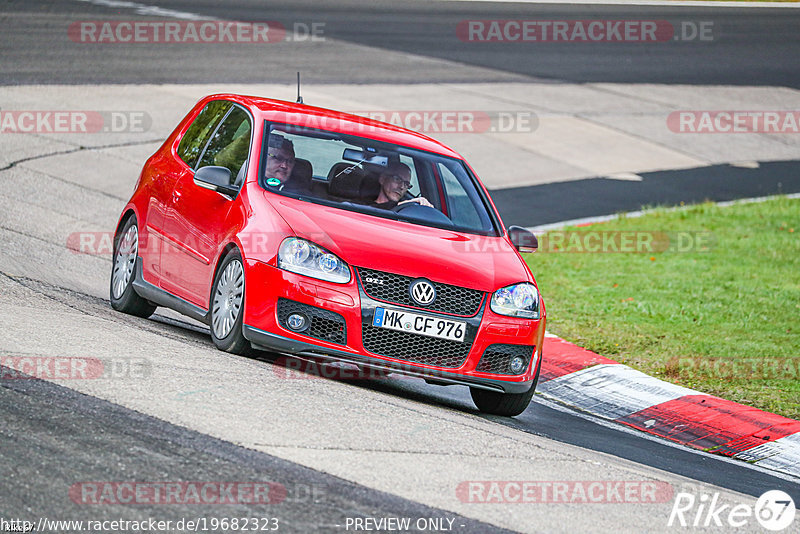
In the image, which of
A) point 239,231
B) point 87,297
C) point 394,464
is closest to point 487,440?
point 394,464

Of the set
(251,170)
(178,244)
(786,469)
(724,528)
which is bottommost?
(786,469)

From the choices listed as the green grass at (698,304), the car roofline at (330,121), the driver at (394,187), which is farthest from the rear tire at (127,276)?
the green grass at (698,304)

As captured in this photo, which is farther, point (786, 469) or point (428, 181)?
point (428, 181)

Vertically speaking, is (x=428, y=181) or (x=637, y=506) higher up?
(x=428, y=181)

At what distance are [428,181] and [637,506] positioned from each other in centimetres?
360

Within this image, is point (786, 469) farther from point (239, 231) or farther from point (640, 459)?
point (239, 231)

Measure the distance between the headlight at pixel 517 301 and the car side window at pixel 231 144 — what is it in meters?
2.02

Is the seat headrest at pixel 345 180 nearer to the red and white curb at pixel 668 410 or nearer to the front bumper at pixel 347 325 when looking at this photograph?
the front bumper at pixel 347 325

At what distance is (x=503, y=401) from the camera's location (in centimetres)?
788

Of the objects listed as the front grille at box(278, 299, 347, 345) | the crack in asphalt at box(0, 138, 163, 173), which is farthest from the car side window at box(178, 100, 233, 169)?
the crack in asphalt at box(0, 138, 163, 173)

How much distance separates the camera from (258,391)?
21.2ft

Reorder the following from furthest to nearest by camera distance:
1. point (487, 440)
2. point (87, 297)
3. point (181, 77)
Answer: point (181, 77) < point (87, 297) < point (487, 440)

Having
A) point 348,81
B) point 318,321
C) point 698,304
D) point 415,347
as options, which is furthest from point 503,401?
point 348,81

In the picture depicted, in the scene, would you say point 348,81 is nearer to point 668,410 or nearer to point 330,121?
point 330,121
